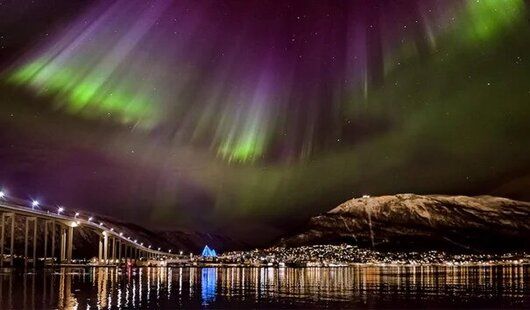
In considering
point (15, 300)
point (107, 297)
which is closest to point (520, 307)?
point (107, 297)

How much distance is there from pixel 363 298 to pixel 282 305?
13145 mm

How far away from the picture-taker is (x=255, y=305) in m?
49.7

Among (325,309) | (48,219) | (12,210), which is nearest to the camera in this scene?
(325,309)

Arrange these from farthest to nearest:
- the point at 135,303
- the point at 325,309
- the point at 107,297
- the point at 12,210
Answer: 1. the point at 12,210
2. the point at 107,297
3. the point at 135,303
4. the point at 325,309

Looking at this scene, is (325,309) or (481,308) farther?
(481,308)

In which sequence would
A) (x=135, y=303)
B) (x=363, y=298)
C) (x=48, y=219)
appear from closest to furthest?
(x=135, y=303) → (x=363, y=298) → (x=48, y=219)

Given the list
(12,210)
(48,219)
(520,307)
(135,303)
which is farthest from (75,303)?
(48,219)

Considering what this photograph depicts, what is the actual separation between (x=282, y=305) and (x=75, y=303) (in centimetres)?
1580

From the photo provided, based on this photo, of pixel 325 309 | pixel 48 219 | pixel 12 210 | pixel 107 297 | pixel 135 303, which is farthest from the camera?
pixel 48 219

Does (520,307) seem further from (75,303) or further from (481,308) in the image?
(75,303)

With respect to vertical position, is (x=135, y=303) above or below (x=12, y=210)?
below

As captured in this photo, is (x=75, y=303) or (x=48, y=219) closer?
(x=75, y=303)

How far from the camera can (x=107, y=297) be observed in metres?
52.7

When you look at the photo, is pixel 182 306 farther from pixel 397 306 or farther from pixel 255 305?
pixel 397 306
